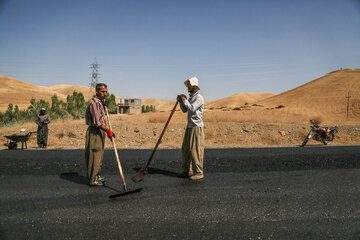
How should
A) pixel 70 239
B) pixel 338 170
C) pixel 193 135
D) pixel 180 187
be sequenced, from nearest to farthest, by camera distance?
pixel 70 239 → pixel 180 187 → pixel 193 135 → pixel 338 170

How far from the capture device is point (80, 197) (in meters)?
4.21

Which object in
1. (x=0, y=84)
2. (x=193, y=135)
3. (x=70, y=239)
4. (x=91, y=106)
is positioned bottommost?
(x=70, y=239)

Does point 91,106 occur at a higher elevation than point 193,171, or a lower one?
higher

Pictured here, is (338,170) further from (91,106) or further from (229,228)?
(91,106)

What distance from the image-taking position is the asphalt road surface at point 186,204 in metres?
2.98

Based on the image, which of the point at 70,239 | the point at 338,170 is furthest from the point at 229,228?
the point at 338,170

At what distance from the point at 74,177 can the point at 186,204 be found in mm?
2930

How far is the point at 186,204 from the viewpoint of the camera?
3.85 metres

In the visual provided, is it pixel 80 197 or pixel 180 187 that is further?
pixel 180 187

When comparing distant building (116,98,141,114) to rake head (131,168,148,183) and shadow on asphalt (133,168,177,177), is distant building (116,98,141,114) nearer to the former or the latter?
shadow on asphalt (133,168,177,177)

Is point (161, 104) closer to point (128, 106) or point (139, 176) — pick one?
point (128, 106)

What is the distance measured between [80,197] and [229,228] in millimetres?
2511

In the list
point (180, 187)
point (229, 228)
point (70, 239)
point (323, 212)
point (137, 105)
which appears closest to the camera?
point (70, 239)

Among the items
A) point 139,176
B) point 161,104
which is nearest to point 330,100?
point 139,176
